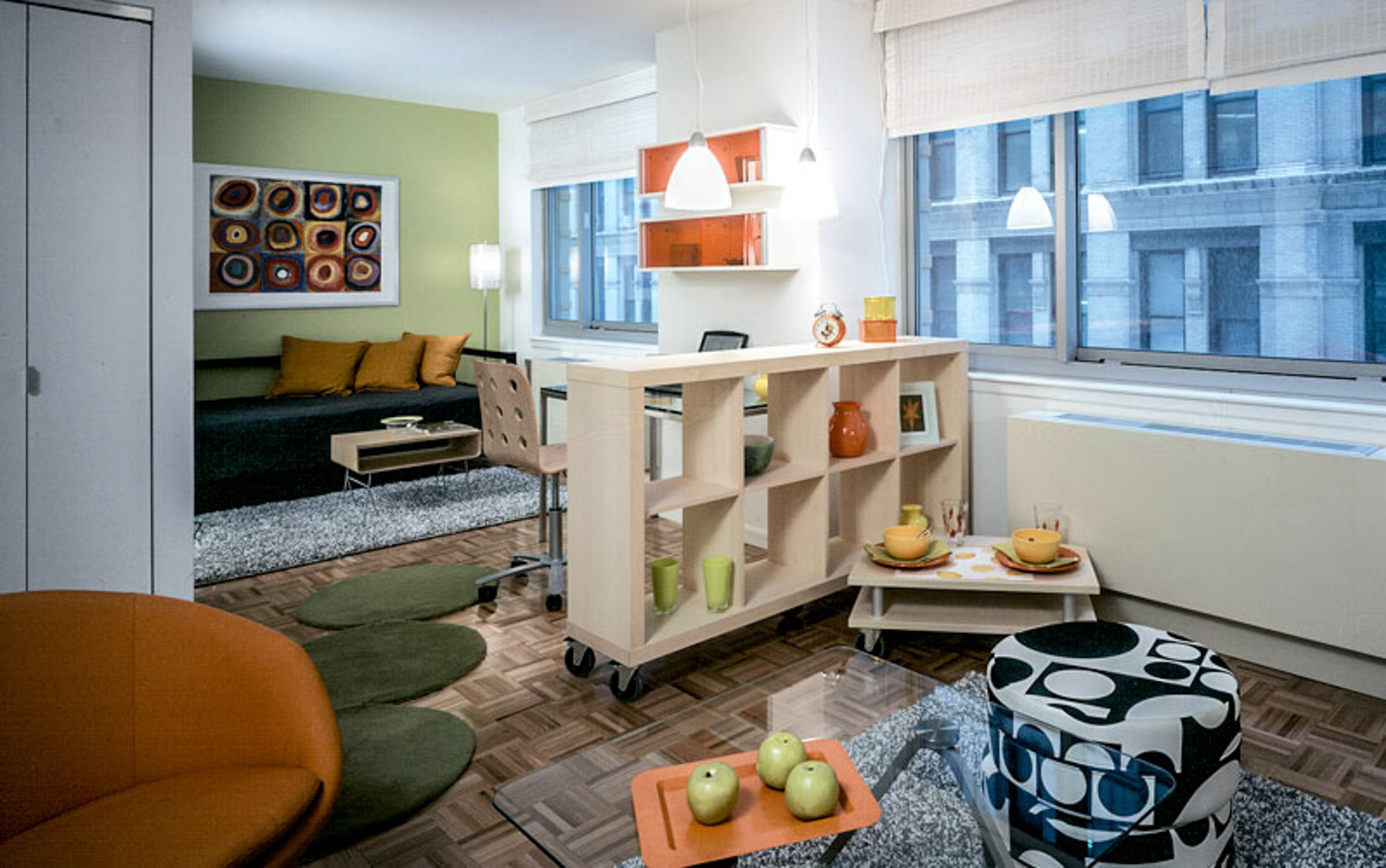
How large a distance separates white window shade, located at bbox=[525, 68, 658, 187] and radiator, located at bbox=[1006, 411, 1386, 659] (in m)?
3.14

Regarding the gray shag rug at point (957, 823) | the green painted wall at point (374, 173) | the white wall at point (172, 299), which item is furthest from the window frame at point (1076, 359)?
the green painted wall at point (374, 173)

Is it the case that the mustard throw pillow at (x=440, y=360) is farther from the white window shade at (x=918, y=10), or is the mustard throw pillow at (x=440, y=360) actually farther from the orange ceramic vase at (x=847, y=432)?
the orange ceramic vase at (x=847, y=432)

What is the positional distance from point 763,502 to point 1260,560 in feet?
6.93

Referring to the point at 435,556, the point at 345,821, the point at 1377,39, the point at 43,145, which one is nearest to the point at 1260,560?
the point at 1377,39

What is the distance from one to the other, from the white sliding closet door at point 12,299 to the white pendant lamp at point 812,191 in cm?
244

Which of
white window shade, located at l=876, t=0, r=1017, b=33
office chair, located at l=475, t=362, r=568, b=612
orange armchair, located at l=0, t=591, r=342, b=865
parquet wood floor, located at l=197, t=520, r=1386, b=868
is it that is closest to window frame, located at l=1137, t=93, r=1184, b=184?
white window shade, located at l=876, t=0, r=1017, b=33

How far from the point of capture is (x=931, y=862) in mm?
1444

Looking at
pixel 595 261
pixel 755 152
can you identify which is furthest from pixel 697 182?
pixel 595 261

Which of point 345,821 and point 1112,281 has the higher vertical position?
point 1112,281

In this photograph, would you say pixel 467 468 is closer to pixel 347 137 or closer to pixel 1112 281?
pixel 347 137

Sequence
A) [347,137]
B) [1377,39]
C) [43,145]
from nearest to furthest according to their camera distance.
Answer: [43,145] → [1377,39] → [347,137]

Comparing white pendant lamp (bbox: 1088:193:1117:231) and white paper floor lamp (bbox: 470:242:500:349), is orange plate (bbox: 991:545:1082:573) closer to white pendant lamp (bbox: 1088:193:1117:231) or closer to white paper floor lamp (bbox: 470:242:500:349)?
white pendant lamp (bbox: 1088:193:1117:231)

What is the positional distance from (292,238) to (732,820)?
5.80m

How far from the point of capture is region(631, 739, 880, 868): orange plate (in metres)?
1.44
